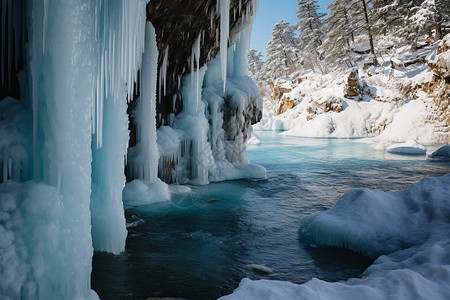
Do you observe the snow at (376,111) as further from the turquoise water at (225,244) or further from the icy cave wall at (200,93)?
the turquoise water at (225,244)

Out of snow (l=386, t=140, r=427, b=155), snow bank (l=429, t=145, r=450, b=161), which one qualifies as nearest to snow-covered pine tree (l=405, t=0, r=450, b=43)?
snow (l=386, t=140, r=427, b=155)

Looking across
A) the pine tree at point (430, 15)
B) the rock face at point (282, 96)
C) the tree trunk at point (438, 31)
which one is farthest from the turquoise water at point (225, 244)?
the rock face at point (282, 96)

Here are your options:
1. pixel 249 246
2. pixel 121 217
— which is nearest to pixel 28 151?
pixel 121 217

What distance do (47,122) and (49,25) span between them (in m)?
0.91

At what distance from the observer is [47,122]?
2918 mm

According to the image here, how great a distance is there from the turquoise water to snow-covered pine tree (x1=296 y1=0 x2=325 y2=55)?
32678 millimetres

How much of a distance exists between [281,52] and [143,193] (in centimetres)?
4023

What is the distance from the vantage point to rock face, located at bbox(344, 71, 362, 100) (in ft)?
85.4

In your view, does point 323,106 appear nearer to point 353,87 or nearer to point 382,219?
point 353,87

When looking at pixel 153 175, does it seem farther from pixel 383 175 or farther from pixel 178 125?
pixel 383 175

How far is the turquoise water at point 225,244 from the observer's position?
400cm

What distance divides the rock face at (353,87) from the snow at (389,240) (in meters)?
22.8

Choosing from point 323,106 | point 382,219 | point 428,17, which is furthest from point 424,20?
point 382,219

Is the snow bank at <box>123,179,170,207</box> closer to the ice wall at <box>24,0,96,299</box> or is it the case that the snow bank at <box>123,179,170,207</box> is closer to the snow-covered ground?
the ice wall at <box>24,0,96,299</box>
